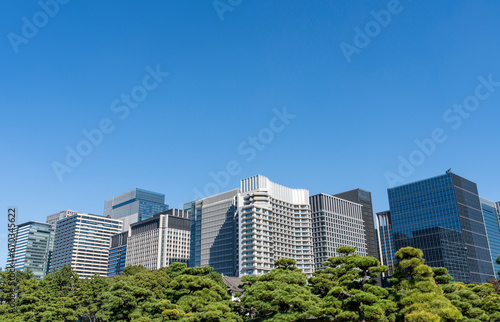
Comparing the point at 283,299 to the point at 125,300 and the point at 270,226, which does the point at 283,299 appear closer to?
the point at 125,300

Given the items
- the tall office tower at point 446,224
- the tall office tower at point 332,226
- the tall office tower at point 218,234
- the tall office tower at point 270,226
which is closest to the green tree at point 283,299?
the tall office tower at point 270,226

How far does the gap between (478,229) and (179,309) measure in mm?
174138

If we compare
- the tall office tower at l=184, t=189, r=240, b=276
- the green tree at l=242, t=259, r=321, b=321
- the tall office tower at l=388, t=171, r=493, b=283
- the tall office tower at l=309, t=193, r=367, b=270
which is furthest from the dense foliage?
the tall office tower at l=388, t=171, r=493, b=283

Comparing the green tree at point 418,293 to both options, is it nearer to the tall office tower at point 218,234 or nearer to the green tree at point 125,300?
the green tree at point 125,300

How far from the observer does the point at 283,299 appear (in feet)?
151

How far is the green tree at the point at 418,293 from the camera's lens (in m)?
36.2

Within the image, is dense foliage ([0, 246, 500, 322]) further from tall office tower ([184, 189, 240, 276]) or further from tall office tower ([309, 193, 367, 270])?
tall office tower ([309, 193, 367, 270])

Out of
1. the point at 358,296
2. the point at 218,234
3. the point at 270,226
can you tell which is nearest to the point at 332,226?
the point at 270,226

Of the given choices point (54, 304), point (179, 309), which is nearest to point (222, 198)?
point (54, 304)

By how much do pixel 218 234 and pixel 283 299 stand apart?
4980 inches

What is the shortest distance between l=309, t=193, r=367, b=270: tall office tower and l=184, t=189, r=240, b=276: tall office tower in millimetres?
36753

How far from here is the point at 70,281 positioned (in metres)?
81.3

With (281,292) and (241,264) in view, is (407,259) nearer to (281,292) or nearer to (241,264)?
(281,292)

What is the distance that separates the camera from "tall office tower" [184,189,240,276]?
162 m
